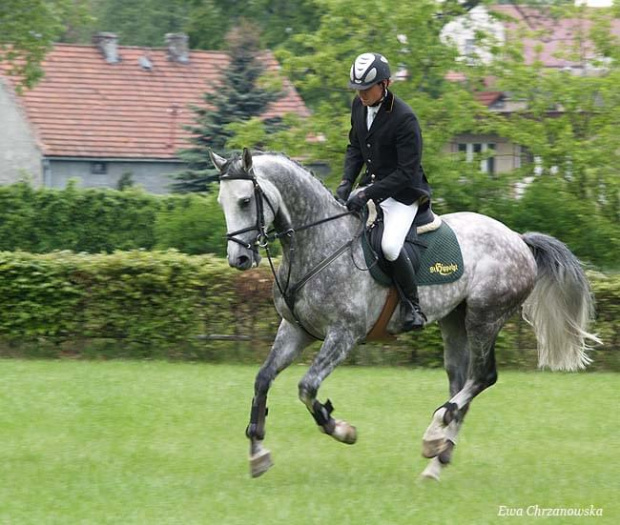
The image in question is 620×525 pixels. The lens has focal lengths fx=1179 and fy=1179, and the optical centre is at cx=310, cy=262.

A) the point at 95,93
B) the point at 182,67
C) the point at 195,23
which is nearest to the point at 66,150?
the point at 95,93

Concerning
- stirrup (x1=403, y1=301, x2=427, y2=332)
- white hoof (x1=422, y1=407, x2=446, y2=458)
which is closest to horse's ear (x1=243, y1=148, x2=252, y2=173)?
stirrup (x1=403, y1=301, x2=427, y2=332)

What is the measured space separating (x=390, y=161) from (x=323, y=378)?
177cm

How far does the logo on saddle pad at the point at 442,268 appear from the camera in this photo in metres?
9.30

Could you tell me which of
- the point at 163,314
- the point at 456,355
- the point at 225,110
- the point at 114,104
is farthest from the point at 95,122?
the point at 456,355

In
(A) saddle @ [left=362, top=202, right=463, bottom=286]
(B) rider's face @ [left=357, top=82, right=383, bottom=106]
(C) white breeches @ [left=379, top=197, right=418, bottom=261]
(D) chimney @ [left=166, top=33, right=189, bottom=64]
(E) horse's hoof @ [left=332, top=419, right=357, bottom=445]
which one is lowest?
(D) chimney @ [left=166, top=33, right=189, bottom=64]

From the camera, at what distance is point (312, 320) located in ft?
28.7

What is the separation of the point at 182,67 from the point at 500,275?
37.8 meters

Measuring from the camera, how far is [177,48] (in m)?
46.2

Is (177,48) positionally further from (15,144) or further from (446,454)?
(446,454)

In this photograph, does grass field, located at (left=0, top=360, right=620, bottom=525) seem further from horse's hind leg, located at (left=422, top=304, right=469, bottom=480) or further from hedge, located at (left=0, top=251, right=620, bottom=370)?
hedge, located at (left=0, top=251, right=620, bottom=370)

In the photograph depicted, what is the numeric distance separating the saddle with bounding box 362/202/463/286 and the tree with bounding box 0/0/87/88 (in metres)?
25.4

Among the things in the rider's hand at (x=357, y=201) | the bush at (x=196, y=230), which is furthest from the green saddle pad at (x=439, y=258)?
the bush at (x=196, y=230)

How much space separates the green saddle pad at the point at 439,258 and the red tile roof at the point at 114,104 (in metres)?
28.7

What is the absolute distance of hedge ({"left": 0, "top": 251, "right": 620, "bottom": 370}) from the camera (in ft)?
52.0
